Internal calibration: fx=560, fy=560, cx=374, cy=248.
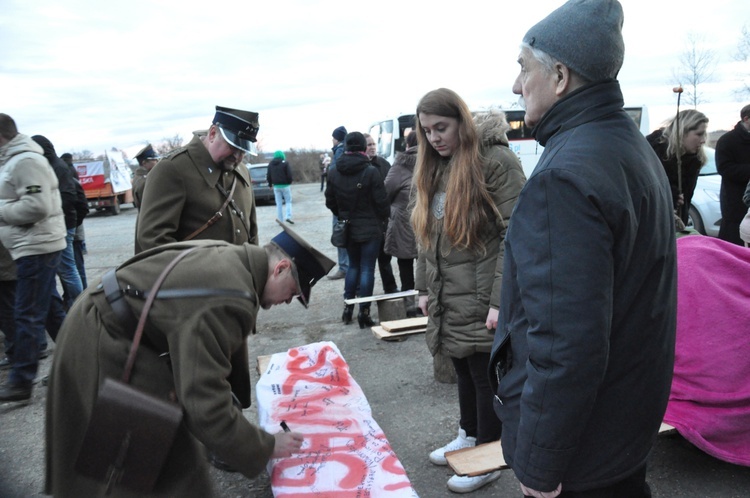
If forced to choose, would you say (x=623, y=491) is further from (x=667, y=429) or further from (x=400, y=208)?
(x=400, y=208)

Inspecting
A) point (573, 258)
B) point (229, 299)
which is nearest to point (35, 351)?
point (229, 299)

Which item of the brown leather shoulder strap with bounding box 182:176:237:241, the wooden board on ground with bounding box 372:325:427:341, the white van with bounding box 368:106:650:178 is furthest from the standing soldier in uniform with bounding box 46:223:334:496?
the white van with bounding box 368:106:650:178

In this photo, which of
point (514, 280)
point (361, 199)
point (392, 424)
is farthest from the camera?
point (361, 199)

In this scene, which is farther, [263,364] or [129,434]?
[263,364]

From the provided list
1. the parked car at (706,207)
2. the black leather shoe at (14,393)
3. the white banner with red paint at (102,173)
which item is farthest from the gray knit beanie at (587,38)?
the white banner with red paint at (102,173)

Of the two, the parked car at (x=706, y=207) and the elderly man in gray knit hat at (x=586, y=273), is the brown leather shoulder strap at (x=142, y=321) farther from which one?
the parked car at (x=706, y=207)

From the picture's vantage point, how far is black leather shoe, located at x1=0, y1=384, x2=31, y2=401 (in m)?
3.95

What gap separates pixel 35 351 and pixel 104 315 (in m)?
2.82

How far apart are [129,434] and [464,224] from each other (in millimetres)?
1545

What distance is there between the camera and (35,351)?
3998 mm

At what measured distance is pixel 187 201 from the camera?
310 cm

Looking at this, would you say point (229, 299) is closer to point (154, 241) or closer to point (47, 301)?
point (154, 241)

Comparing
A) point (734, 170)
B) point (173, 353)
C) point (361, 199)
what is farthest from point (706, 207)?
point (173, 353)

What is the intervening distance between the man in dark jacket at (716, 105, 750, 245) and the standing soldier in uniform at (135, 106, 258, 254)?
14.0ft
